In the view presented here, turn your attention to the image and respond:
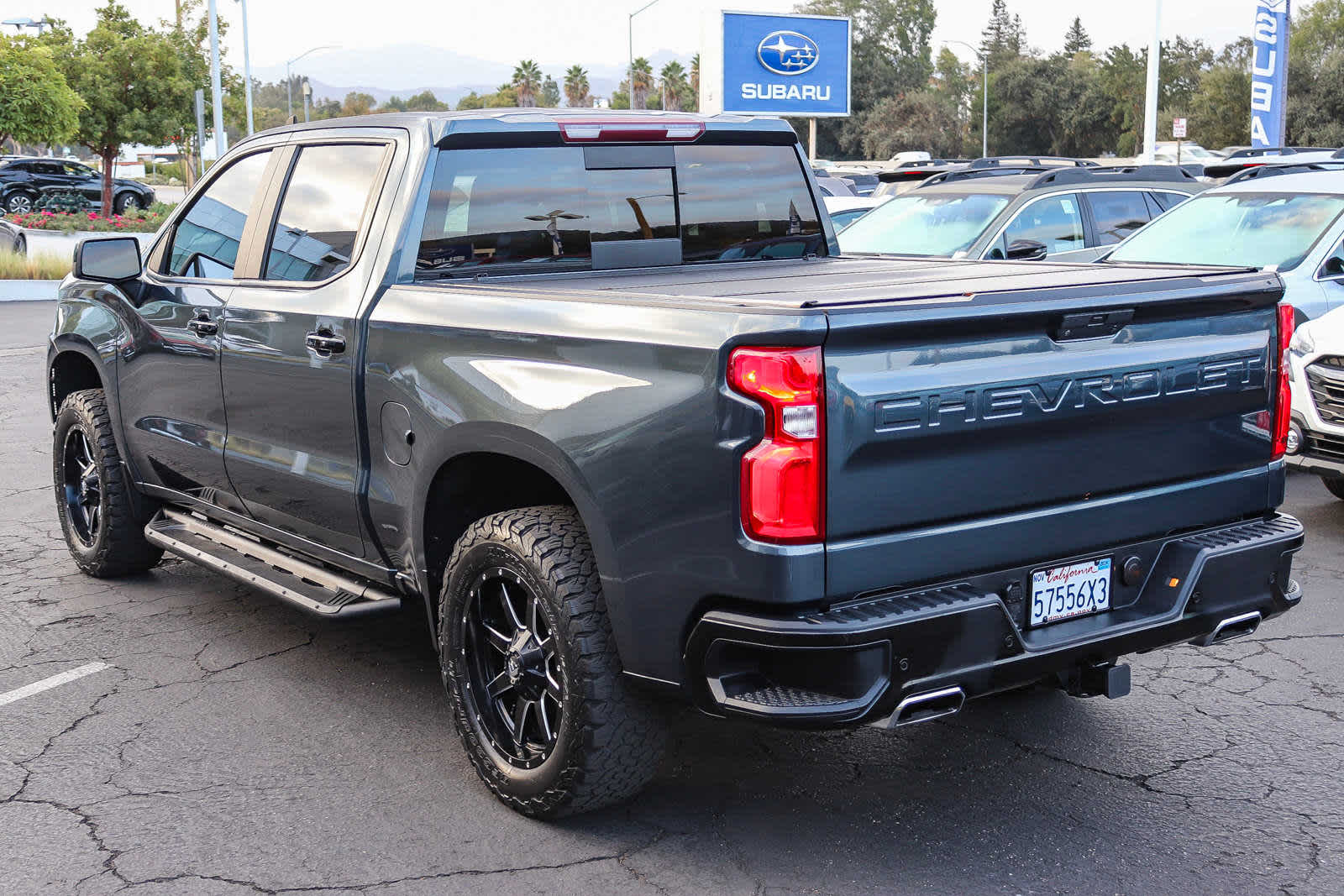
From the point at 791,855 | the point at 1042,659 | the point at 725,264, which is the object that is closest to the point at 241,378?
the point at 725,264

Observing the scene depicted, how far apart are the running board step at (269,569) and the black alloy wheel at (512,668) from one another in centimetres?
56

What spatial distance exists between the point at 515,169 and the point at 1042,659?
2420 mm

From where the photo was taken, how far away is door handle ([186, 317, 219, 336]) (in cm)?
523

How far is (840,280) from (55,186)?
3489cm

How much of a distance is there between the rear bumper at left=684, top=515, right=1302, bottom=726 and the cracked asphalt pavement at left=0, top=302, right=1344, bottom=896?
1.83 ft

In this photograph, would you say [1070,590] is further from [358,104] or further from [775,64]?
[358,104]

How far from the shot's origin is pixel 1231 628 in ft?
12.8

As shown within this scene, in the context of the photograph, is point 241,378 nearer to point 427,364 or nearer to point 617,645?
point 427,364

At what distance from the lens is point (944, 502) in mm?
3383

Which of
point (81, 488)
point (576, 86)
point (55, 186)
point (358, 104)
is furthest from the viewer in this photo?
point (358, 104)

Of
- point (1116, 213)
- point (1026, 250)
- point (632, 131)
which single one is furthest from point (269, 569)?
point (1116, 213)

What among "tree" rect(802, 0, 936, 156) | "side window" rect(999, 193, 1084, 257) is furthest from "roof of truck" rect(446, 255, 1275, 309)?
"tree" rect(802, 0, 936, 156)

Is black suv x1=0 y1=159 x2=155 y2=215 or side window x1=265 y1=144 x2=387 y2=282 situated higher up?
black suv x1=0 y1=159 x2=155 y2=215

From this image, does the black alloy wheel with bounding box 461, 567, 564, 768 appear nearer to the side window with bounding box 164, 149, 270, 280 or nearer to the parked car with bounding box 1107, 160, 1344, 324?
the side window with bounding box 164, 149, 270, 280
